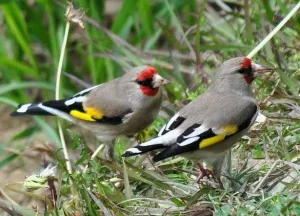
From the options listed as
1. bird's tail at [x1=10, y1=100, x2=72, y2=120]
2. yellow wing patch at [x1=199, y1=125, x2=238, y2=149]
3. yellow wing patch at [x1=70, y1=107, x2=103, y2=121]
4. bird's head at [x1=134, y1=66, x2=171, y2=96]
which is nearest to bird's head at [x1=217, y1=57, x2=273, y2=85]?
yellow wing patch at [x1=199, y1=125, x2=238, y2=149]

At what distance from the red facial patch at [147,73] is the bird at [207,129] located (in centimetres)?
58

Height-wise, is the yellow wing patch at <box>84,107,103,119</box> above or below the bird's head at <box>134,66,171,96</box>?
below

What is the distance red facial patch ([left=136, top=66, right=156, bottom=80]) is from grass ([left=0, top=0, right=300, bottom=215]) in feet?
0.79

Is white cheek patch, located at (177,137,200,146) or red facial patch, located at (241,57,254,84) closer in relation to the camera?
white cheek patch, located at (177,137,200,146)

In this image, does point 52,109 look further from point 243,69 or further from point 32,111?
point 243,69

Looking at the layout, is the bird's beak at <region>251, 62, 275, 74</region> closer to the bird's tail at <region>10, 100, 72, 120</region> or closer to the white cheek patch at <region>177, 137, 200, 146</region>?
the white cheek patch at <region>177, 137, 200, 146</region>

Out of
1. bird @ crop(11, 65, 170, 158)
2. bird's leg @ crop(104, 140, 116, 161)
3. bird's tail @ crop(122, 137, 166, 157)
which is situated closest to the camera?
bird's tail @ crop(122, 137, 166, 157)

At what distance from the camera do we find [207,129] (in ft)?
14.3

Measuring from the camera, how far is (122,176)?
183 inches

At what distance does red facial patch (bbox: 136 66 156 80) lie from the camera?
5.15m

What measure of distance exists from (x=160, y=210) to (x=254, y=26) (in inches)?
79.0

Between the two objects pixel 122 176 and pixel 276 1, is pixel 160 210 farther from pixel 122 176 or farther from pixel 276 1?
pixel 276 1

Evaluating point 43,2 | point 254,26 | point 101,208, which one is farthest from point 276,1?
point 43,2

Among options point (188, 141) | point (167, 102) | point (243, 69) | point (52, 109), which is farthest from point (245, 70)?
point (52, 109)
